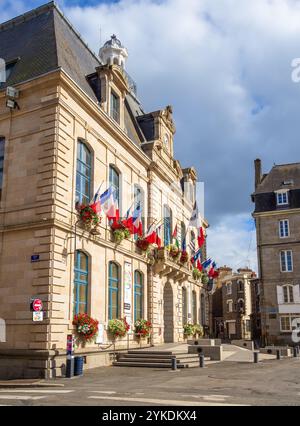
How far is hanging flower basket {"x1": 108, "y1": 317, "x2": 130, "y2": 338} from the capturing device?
20.4 metres

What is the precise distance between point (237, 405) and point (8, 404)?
466 centimetres

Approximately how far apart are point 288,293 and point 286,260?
311cm

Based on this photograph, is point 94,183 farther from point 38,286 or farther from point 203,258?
point 203,258

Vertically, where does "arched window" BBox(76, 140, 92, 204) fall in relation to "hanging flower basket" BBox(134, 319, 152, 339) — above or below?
above

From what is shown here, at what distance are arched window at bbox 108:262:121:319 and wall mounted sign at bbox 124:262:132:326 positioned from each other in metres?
0.53

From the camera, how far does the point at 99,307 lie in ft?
64.9

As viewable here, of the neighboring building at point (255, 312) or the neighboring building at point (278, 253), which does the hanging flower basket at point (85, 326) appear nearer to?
the neighboring building at point (278, 253)

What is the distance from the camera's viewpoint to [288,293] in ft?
138

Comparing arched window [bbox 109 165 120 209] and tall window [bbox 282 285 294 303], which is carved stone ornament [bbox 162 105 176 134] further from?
tall window [bbox 282 285 294 303]

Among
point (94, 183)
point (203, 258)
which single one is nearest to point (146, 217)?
point (94, 183)

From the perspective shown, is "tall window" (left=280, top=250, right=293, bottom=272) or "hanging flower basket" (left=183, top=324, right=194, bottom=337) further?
"tall window" (left=280, top=250, right=293, bottom=272)

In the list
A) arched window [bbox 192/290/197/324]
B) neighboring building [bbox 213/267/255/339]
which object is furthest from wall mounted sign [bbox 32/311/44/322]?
neighboring building [bbox 213/267/255/339]

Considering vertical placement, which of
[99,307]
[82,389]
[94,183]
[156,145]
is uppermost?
[156,145]

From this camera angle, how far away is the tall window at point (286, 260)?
42844 millimetres
